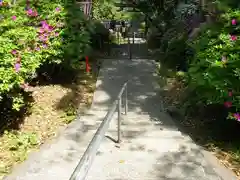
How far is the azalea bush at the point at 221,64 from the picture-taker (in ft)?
15.7

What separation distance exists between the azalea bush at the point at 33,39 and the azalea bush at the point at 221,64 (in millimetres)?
2816

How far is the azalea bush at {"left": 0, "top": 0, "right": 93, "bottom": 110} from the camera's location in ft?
17.9

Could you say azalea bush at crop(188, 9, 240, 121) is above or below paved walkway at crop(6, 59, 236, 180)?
above

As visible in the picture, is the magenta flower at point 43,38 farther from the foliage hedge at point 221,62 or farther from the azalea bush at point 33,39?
the foliage hedge at point 221,62

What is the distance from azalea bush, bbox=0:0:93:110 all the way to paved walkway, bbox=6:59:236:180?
1.23 m

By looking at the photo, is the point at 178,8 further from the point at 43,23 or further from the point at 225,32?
the point at 225,32

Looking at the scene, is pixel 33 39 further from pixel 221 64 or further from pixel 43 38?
pixel 221 64

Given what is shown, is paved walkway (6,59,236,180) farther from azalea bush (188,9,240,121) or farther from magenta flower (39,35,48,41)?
magenta flower (39,35,48,41)

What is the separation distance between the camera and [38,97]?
7.29m

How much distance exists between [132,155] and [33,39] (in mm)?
3458

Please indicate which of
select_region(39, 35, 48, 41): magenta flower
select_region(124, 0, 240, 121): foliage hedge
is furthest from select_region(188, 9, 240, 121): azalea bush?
select_region(39, 35, 48, 41): magenta flower

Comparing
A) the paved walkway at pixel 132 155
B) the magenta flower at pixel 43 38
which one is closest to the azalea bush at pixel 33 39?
the magenta flower at pixel 43 38

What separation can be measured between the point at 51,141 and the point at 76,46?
3188 millimetres

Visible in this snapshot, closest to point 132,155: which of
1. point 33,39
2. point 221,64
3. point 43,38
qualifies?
point 221,64
